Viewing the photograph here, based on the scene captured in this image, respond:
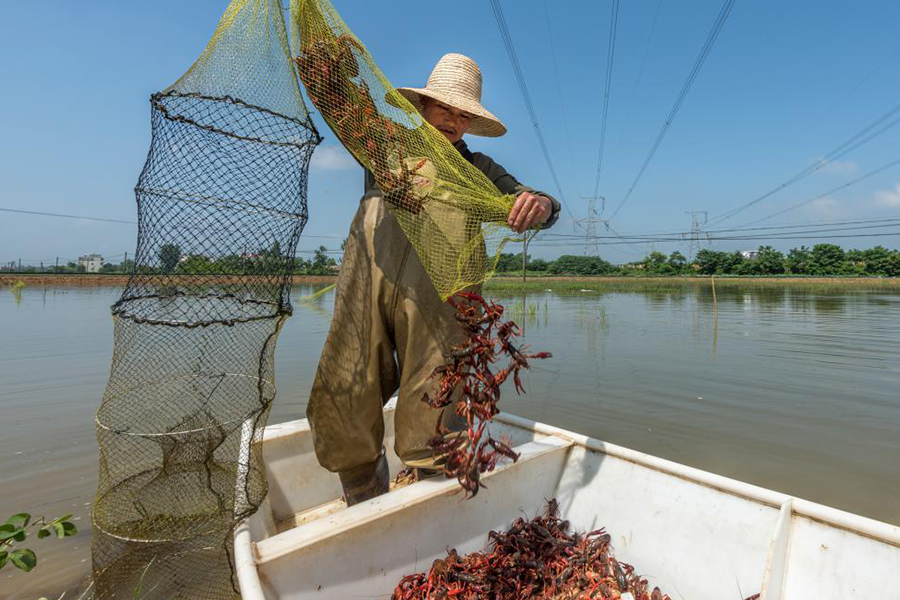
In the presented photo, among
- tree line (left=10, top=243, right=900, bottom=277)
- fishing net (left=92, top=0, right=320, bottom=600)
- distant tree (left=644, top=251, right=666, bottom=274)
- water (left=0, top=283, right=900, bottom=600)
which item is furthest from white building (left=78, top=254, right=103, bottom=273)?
distant tree (left=644, top=251, right=666, bottom=274)

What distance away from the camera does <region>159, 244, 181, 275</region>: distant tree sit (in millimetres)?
2008

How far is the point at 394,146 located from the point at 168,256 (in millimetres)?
1148

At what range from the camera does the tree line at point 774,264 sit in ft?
178

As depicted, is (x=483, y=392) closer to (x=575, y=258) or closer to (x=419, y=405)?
(x=419, y=405)

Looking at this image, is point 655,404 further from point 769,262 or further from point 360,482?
point 769,262

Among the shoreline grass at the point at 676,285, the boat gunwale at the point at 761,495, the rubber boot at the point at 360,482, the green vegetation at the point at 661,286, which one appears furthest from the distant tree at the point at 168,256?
the shoreline grass at the point at 676,285

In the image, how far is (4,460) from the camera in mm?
3682

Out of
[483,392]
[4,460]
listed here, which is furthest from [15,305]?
[483,392]

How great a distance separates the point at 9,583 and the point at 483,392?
2.57 m

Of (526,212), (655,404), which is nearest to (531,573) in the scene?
(526,212)

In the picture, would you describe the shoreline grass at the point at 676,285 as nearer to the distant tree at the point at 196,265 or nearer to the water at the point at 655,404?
the water at the point at 655,404

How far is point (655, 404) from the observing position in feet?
18.8

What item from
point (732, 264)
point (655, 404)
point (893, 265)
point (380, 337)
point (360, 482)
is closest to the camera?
point (380, 337)

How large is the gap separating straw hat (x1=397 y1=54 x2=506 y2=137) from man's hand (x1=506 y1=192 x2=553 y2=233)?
20.7 inches
